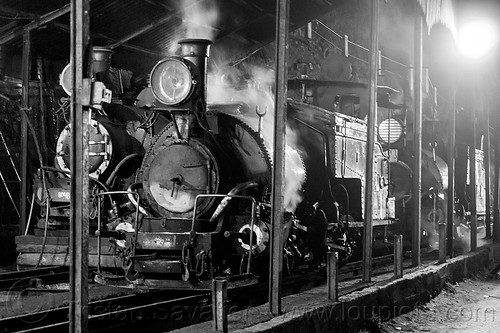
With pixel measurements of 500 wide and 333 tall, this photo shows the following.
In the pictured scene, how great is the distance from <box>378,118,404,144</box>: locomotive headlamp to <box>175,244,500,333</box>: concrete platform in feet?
16.5

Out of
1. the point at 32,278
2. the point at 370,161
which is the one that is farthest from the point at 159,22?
the point at 370,161

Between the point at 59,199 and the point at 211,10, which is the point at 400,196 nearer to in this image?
the point at 211,10

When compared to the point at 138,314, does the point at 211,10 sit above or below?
above

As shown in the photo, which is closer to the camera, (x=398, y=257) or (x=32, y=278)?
(x=398, y=257)

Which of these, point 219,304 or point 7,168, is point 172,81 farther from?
point 7,168

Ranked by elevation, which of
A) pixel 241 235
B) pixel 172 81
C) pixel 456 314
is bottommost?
pixel 456 314

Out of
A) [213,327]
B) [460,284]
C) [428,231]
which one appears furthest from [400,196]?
[213,327]

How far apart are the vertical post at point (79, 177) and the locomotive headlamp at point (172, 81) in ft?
11.7

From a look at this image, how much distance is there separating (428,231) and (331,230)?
698 cm

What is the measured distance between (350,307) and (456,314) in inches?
93.9

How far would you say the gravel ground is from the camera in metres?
7.24

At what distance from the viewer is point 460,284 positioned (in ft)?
35.3

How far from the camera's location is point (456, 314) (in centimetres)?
821

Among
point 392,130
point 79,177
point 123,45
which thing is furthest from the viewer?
point 392,130
